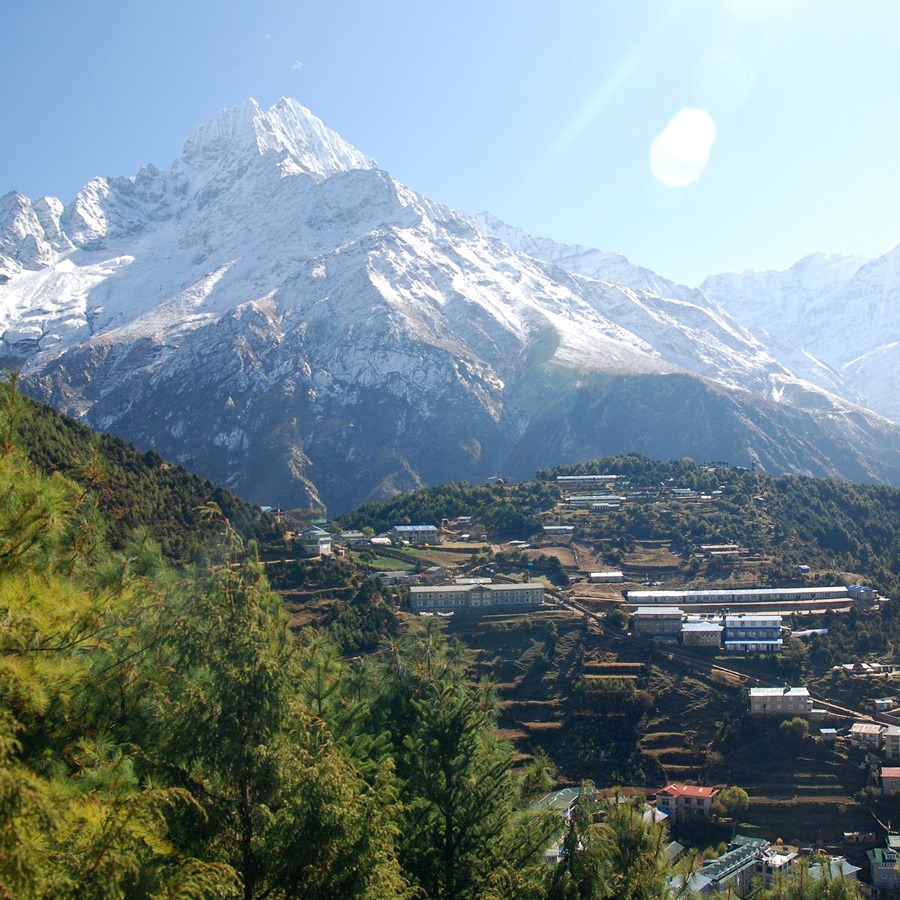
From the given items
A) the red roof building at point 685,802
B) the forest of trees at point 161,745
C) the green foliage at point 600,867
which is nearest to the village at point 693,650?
the red roof building at point 685,802

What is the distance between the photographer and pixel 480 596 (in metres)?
73.8

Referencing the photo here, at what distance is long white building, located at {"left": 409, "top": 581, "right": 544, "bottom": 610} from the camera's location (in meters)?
72.6

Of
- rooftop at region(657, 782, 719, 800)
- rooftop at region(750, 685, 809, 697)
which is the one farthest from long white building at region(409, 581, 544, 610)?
rooftop at region(657, 782, 719, 800)

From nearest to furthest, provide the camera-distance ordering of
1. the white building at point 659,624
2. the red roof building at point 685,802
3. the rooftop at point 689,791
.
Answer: the red roof building at point 685,802 < the rooftop at point 689,791 < the white building at point 659,624

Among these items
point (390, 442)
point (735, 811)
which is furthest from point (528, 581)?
point (390, 442)

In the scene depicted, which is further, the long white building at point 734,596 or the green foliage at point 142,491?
the long white building at point 734,596

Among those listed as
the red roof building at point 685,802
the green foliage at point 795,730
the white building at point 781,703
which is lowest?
the red roof building at point 685,802

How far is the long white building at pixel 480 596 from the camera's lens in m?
72.6

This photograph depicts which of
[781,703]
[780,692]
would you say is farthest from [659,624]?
[781,703]

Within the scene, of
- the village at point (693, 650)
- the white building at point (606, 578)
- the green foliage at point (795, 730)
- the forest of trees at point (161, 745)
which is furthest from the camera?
the white building at point (606, 578)

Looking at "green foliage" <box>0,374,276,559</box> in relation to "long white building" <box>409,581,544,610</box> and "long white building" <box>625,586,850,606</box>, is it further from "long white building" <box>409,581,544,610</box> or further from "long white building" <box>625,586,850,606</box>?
"long white building" <box>625,586,850,606</box>

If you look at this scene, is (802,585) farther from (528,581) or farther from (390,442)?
(390,442)

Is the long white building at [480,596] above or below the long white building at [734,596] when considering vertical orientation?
below

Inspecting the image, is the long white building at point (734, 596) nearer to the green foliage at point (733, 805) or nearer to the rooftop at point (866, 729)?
the rooftop at point (866, 729)
